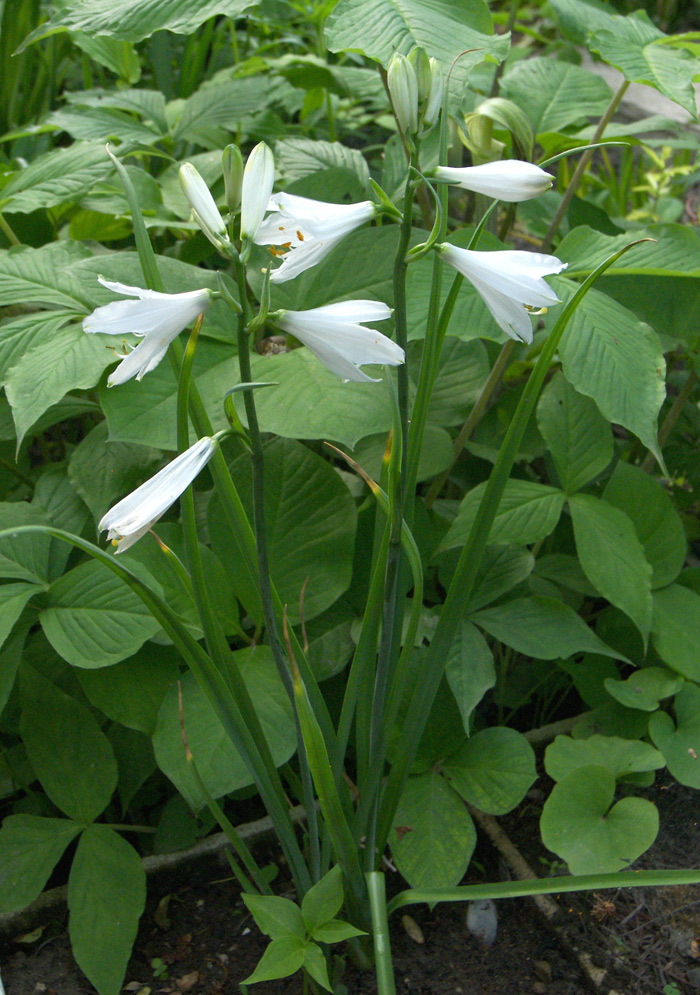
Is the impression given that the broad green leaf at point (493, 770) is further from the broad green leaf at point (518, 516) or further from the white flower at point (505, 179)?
the white flower at point (505, 179)

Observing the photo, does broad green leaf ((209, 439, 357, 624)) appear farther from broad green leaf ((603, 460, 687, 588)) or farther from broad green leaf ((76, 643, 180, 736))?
broad green leaf ((603, 460, 687, 588))

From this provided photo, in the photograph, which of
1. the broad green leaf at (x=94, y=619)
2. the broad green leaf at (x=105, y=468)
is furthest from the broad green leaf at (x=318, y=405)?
the broad green leaf at (x=94, y=619)

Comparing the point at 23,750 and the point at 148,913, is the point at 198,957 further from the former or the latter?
the point at 23,750

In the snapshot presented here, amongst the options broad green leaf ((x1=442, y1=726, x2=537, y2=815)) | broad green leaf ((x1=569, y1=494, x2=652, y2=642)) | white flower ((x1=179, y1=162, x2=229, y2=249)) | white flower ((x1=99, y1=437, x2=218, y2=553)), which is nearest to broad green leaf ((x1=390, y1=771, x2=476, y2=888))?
broad green leaf ((x1=442, y1=726, x2=537, y2=815))

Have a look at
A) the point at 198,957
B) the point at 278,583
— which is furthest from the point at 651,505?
the point at 198,957

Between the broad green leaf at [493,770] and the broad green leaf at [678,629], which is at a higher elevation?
the broad green leaf at [678,629]
